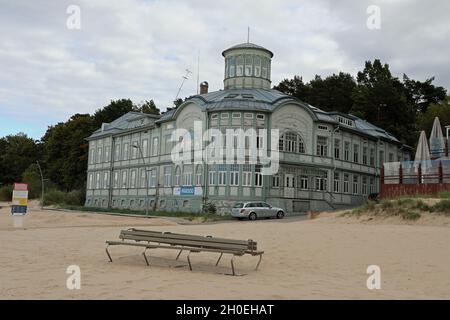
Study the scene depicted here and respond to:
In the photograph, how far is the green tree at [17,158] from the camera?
4427 inches

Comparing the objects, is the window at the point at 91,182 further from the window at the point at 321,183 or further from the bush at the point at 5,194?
the bush at the point at 5,194

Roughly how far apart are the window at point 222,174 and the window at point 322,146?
10418 mm

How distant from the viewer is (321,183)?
4966cm

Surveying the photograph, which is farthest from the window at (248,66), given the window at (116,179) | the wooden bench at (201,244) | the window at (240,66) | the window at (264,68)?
the wooden bench at (201,244)

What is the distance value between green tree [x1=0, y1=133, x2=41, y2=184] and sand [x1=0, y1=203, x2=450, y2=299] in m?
101

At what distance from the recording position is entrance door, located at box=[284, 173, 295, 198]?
152ft

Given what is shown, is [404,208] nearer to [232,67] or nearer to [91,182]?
[232,67]

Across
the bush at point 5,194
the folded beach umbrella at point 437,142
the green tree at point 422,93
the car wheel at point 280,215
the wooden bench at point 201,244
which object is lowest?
the wooden bench at point 201,244

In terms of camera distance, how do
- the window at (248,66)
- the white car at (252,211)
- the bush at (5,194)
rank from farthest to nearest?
the bush at (5,194), the window at (248,66), the white car at (252,211)

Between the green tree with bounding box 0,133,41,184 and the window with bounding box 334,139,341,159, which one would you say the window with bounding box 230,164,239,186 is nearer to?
the window with bounding box 334,139,341,159

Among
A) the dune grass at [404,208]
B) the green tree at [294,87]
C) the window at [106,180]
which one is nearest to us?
the dune grass at [404,208]

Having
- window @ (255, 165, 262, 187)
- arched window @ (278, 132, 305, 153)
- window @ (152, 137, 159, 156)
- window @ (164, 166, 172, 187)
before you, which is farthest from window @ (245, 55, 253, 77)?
window @ (164, 166, 172, 187)

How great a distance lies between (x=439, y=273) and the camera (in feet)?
37.4
